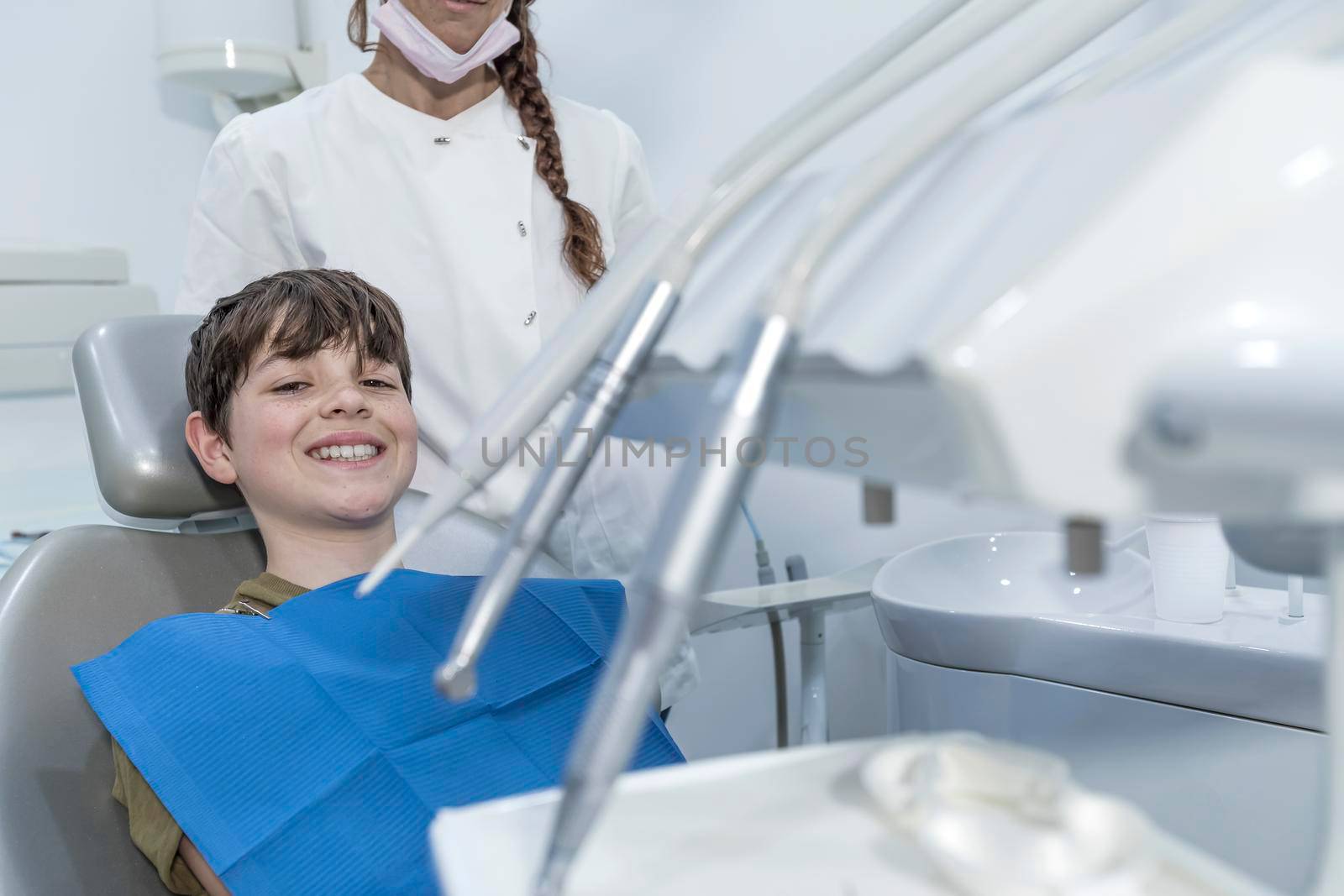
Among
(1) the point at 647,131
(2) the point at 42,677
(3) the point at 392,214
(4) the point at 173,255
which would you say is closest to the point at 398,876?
(2) the point at 42,677

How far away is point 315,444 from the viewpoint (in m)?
1.16

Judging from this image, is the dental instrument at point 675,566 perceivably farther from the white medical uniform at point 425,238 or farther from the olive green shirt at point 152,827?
the white medical uniform at point 425,238

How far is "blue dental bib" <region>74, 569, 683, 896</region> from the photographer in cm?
77

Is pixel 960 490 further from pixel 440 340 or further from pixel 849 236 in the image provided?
pixel 440 340

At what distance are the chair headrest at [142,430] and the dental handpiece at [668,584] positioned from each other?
3.31 ft

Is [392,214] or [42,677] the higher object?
[392,214]

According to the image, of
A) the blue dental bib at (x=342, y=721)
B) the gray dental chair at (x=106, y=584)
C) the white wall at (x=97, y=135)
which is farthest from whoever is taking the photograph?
the white wall at (x=97, y=135)

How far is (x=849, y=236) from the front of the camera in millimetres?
356

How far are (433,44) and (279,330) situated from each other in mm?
447

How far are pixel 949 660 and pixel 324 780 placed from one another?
1.73 feet

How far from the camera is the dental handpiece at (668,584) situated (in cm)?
28

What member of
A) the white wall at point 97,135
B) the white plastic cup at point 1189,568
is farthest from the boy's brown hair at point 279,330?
the white wall at point 97,135

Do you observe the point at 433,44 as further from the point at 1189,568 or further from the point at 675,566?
the point at 675,566
